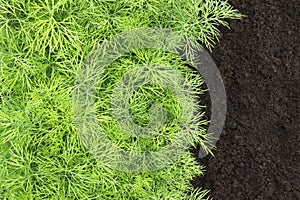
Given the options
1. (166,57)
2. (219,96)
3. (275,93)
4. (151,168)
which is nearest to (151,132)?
(151,168)

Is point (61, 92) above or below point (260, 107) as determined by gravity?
above

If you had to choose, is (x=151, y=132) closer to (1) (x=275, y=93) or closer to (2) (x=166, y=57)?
(2) (x=166, y=57)

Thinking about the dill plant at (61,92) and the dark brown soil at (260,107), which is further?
the dark brown soil at (260,107)

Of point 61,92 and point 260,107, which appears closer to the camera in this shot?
point 61,92
